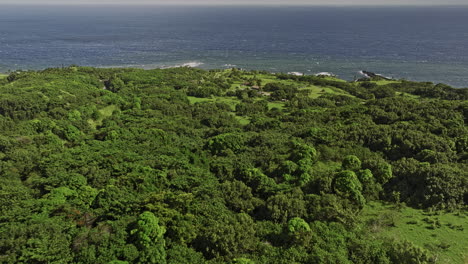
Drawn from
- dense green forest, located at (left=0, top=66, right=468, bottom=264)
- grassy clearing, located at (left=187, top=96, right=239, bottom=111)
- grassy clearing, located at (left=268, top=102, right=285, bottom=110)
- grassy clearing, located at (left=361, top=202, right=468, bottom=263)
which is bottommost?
grassy clearing, located at (left=361, top=202, right=468, bottom=263)

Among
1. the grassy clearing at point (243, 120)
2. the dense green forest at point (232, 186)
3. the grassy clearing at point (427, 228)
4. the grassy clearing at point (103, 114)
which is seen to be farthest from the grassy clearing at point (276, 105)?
the grassy clearing at point (427, 228)

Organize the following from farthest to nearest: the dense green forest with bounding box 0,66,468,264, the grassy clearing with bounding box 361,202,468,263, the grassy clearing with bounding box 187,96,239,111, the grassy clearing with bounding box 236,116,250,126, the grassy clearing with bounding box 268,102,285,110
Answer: the grassy clearing with bounding box 187,96,239,111 < the grassy clearing with bounding box 268,102,285,110 < the grassy clearing with bounding box 236,116,250,126 < the grassy clearing with bounding box 361,202,468,263 < the dense green forest with bounding box 0,66,468,264

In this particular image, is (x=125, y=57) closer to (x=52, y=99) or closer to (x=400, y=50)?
(x=52, y=99)

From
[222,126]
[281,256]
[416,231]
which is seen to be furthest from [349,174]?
[222,126]

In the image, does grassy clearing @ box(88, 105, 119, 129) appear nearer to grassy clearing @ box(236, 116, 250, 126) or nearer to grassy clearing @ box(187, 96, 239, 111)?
grassy clearing @ box(187, 96, 239, 111)

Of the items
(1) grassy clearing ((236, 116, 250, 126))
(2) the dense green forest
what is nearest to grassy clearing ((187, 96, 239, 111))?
(1) grassy clearing ((236, 116, 250, 126))

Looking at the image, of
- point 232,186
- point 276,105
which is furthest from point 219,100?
point 232,186

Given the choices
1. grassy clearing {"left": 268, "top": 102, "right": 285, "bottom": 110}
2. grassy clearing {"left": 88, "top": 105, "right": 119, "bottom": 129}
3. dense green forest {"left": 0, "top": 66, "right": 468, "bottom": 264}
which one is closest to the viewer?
dense green forest {"left": 0, "top": 66, "right": 468, "bottom": 264}

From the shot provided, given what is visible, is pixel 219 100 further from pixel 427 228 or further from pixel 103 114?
pixel 427 228
